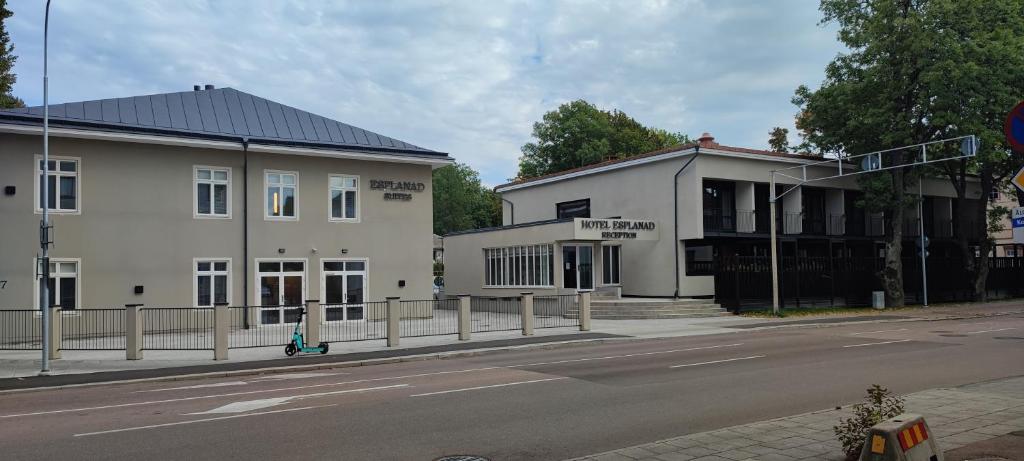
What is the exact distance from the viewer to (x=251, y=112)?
92.4 feet

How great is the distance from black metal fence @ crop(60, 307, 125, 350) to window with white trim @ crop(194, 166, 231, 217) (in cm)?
476

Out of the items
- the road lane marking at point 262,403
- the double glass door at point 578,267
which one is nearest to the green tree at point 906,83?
the double glass door at point 578,267

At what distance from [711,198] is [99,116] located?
26.4 metres

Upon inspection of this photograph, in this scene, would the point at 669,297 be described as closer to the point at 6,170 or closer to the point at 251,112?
the point at 251,112

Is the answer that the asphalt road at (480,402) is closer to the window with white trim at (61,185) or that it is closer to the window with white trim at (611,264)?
the window with white trim at (61,185)

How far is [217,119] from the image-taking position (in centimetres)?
2670

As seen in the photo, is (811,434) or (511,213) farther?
(511,213)

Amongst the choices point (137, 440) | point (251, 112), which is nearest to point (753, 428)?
point (137, 440)

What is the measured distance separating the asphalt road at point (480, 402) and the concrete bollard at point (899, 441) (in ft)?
8.78

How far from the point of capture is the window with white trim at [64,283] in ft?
74.4

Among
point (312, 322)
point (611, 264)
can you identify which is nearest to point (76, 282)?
point (312, 322)

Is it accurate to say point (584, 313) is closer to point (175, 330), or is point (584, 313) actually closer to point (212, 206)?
point (175, 330)

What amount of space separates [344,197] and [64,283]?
967 centimetres

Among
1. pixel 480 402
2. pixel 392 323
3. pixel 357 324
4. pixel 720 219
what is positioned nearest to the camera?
pixel 480 402
